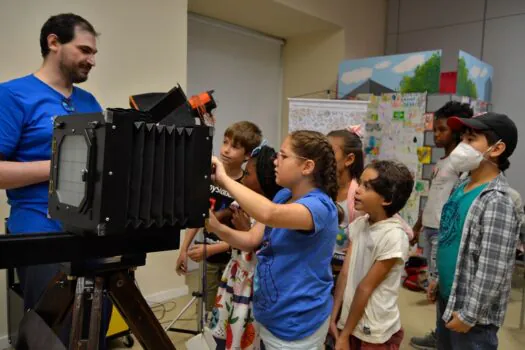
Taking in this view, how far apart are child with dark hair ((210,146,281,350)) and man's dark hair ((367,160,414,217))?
0.45 meters

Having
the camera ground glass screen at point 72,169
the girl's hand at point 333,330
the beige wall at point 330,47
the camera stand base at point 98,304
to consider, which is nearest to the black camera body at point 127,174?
the camera ground glass screen at point 72,169

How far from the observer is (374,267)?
1549mm

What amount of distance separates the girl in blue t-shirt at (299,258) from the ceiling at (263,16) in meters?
2.90

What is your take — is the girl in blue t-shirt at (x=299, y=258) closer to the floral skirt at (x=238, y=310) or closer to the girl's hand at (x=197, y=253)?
the floral skirt at (x=238, y=310)

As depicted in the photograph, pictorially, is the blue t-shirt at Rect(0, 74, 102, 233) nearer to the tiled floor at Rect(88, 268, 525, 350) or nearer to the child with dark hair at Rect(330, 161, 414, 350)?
the child with dark hair at Rect(330, 161, 414, 350)

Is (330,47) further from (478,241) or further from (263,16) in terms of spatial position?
(478,241)

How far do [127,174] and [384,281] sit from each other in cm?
119

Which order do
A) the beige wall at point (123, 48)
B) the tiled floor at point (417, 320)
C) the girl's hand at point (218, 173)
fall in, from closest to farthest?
the girl's hand at point (218, 173), the beige wall at point (123, 48), the tiled floor at point (417, 320)

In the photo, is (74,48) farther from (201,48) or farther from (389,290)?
(201,48)

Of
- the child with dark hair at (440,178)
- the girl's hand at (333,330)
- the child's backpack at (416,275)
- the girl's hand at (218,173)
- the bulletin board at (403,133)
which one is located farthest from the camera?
the bulletin board at (403,133)

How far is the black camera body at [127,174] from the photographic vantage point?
2.44 feet

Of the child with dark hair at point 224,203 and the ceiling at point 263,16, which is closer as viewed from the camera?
the child with dark hair at point 224,203

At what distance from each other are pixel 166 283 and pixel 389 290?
6.67 feet

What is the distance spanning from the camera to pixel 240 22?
4324 millimetres
